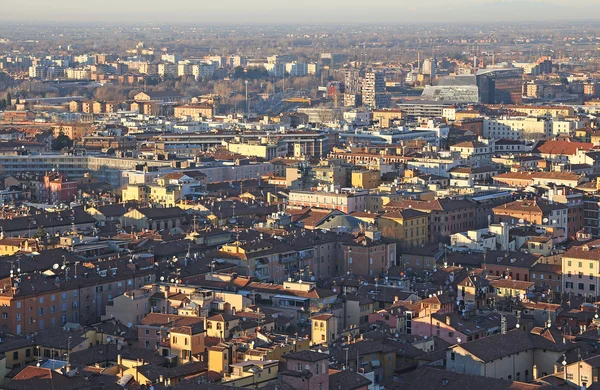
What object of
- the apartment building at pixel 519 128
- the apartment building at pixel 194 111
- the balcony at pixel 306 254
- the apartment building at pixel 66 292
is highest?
the apartment building at pixel 66 292

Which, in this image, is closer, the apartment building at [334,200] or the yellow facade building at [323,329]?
the yellow facade building at [323,329]

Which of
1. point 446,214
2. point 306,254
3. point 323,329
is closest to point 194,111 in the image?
point 446,214

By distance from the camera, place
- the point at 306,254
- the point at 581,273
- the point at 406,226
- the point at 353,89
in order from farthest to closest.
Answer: the point at 353,89
the point at 406,226
the point at 306,254
the point at 581,273

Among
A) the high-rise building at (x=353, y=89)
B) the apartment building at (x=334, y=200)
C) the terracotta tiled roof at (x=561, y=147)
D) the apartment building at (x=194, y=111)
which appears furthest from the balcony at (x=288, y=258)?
the high-rise building at (x=353, y=89)

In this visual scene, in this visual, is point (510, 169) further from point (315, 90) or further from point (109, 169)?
point (315, 90)

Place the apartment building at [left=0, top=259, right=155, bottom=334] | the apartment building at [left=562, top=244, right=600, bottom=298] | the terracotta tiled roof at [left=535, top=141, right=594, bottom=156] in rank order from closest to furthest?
the apartment building at [left=0, top=259, right=155, bottom=334] → the apartment building at [left=562, top=244, right=600, bottom=298] → the terracotta tiled roof at [left=535, top=141, right=594, bottom=156]

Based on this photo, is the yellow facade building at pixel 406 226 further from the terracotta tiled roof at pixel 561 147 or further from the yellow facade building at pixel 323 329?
the terracotta tiled roof at pixel 561 147

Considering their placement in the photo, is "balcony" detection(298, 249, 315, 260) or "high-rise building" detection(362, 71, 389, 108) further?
"high-rise building" detection(362, 71, 389, 108)

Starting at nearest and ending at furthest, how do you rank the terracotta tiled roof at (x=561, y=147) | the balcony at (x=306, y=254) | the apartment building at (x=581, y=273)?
the apartment building at (x=581, y=273), the balcony at (x=306, y=254), the terracotta tiled roof at (x=561, y=147)

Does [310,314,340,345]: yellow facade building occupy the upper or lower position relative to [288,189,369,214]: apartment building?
upper

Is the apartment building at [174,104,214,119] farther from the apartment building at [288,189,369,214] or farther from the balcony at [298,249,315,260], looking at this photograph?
the balcony at [298,249,315,260]

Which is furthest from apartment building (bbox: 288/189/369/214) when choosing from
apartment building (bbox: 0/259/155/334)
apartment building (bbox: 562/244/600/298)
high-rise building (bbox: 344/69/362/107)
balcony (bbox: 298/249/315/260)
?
high-rise building (bbox: 344/69/362/107)

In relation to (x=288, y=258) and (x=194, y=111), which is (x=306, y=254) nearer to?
(x=288, y=258)

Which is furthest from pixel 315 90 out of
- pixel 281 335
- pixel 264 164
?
pixel 281 335
